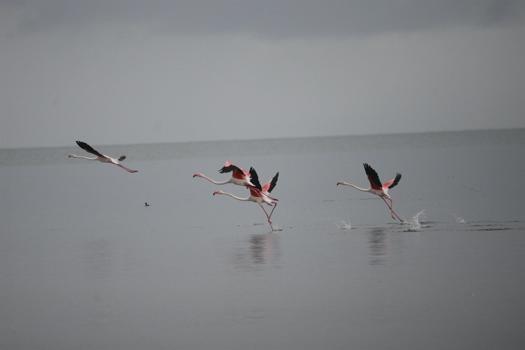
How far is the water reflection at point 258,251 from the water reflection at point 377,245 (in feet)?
5.07

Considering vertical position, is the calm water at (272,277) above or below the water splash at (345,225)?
below

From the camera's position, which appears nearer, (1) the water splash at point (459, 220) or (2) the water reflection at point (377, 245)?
(2) the water reflection at point (377, 245)

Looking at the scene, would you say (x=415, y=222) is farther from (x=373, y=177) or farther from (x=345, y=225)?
(x=345, y=225)

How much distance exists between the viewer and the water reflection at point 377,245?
1605 cm

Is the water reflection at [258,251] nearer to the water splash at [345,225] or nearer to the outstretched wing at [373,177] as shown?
the water splash at [345,225]

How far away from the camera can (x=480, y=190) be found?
28250mm

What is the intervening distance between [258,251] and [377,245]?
202 cm

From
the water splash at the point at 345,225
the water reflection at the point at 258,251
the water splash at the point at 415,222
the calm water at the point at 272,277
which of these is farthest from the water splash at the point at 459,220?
the water reflection at the point at 258,251

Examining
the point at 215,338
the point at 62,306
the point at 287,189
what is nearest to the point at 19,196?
the point at 287,189

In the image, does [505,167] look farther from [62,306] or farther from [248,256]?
[62,306]

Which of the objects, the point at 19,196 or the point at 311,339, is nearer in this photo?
the point at 311,339

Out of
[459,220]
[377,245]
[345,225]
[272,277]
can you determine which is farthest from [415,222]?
[272,277]

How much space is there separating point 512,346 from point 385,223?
402 inches

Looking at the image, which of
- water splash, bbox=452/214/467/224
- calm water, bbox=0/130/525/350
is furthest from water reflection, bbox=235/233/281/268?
water splash, bbox=452/214/467/224
